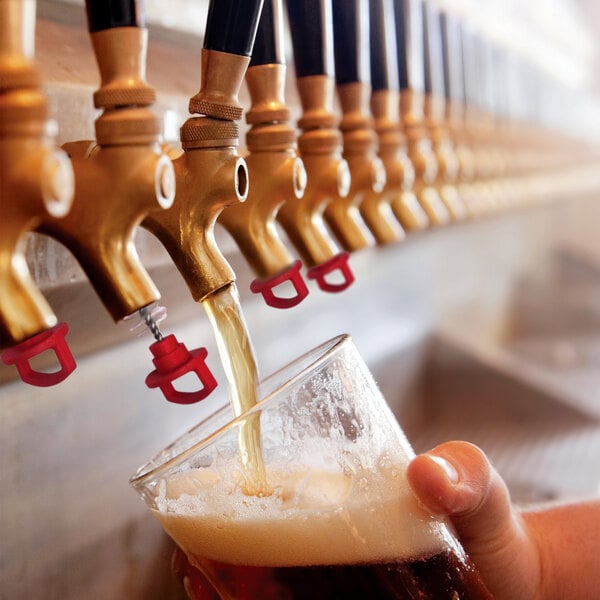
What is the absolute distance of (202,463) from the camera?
0.46m

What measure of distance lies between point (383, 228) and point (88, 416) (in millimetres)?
336

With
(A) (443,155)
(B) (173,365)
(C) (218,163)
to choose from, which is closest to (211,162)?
(C) (218,163)

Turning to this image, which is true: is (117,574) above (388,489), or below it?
below

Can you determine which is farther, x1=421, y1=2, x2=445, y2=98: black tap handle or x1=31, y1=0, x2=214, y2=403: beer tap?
x1=421, y1=2, x2=445, y2=98: black tap handle

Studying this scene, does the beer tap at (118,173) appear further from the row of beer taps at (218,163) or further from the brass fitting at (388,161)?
the brass fitting at (388,161)

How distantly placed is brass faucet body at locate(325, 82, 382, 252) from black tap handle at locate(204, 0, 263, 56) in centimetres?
25

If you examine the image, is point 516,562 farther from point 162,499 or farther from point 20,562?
point 20,562

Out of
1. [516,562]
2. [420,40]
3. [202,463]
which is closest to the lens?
[202,463]

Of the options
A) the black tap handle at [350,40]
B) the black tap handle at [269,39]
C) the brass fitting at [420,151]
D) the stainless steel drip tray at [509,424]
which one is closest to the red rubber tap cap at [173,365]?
the black tap handle at [269,39]

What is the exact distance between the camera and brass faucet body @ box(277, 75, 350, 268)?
2.03 ft

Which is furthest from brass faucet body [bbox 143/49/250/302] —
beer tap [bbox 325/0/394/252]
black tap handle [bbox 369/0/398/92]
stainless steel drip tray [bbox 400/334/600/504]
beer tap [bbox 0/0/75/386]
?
stainless steel drip tray [bbox 400/334/600/504]

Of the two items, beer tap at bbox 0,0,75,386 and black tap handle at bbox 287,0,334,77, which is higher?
black tap handle at bbox 287,0,334,77

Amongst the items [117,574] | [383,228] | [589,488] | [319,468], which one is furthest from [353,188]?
[589,488]

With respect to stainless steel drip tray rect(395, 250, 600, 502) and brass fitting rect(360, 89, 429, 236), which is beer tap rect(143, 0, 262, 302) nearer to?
brass fitting rect(360, 89, 429, 236)
